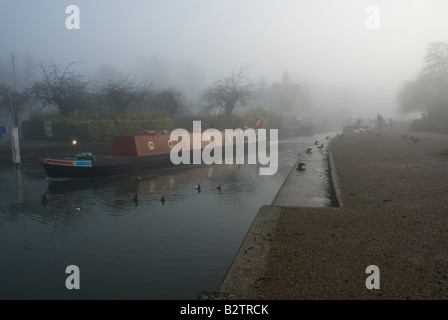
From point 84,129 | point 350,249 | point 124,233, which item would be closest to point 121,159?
point 84,129

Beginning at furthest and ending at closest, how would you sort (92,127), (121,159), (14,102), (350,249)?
(14,102) < (92,127) < (121,159) < (350,249)

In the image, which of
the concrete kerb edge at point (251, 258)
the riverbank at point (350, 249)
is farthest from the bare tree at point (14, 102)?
the concrete kerb edge at point (251, 258)

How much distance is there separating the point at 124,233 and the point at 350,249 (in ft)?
A: 18.2

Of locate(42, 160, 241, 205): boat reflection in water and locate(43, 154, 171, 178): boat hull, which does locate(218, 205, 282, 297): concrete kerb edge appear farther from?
locate(43, 154, 171, 178): boat hull

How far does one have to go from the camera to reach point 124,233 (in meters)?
8.89

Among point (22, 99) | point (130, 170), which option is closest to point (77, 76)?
point (22, 99)

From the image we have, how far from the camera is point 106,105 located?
35.2 meters

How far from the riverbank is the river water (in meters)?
0.99

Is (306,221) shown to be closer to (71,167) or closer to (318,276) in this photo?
(318,276)

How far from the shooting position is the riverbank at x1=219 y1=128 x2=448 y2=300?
448cm

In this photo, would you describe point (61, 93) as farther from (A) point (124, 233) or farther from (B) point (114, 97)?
(A) point (124, 233)

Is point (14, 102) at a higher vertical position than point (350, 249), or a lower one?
higher

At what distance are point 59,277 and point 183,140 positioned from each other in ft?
52.8

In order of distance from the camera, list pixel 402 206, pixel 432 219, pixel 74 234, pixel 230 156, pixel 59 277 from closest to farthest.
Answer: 1. pixel 59 277
2. pixel 432 219
3. pixel 402 206
4. pixel 74 234
5. pixel 230 156
